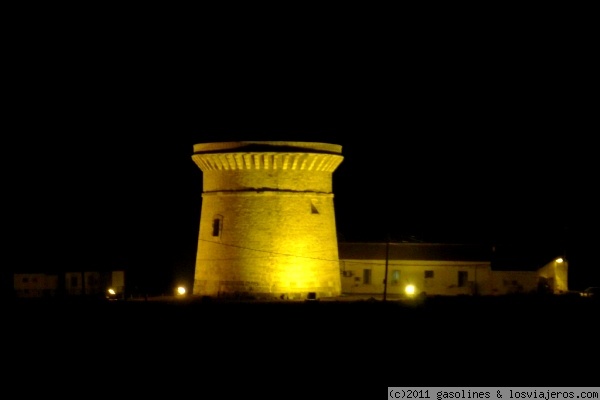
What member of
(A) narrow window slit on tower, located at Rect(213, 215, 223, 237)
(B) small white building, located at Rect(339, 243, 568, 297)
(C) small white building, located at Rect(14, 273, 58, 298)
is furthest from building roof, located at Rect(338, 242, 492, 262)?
(C) small white building, located at Rect(14, 273, 58, 298)

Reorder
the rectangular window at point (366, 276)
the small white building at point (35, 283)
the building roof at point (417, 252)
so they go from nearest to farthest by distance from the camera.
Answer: the rectangular window at point (366, 276), the building roof at point (417, 252), the small white building at point (35, 283)

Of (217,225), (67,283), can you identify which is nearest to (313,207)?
(217,225)

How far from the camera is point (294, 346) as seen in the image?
29.2 m

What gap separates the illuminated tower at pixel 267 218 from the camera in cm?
3938

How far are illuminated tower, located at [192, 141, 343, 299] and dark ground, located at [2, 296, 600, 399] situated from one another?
1891 mm

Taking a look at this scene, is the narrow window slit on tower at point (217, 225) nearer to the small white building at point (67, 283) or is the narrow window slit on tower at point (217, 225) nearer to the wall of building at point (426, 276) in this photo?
the wall of building at point (426, 276)

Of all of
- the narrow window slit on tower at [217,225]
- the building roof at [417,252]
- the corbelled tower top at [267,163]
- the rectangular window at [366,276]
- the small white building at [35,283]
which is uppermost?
the corbelled tower top at [267,163]

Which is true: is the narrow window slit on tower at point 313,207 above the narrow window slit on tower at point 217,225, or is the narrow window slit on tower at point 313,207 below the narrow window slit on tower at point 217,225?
above

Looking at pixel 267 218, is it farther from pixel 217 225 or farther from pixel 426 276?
pixel 426 276

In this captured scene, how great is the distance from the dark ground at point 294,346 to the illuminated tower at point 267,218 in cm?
189

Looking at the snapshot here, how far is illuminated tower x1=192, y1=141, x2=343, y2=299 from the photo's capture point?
39.4m

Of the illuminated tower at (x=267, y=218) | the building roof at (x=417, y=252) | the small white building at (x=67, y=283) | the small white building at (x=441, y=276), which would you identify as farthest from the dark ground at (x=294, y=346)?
the small white building at (x=67, y=283)


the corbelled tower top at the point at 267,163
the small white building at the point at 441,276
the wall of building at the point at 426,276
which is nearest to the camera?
the corbelled tower top at the point at 267,163

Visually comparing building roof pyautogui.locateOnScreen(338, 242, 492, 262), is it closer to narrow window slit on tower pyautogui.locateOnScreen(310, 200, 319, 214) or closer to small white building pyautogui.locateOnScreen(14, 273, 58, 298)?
narrow window slit on tower pyautogui.locateOnScreen(310, 200, 319, 214)
